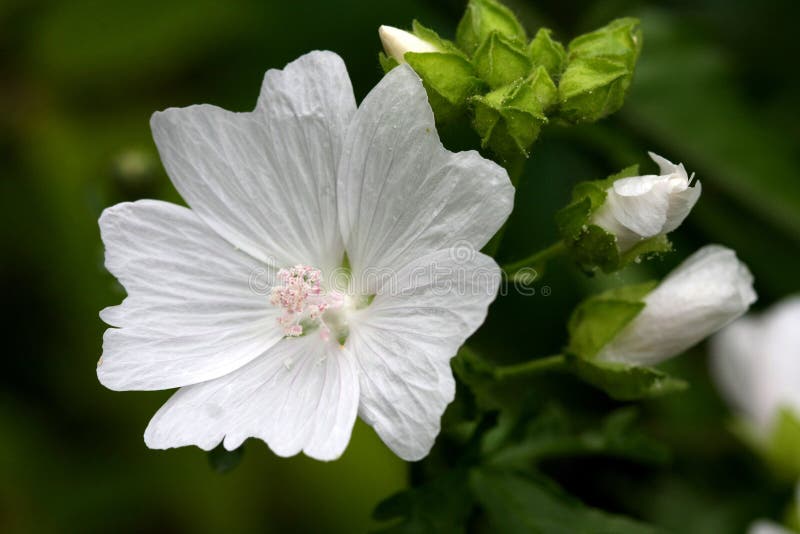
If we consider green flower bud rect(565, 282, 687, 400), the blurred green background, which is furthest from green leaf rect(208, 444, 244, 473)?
the blurred green background

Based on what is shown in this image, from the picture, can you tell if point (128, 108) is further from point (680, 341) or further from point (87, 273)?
point (680, 341)

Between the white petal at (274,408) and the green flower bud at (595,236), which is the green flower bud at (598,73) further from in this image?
the white petal at (274,408)

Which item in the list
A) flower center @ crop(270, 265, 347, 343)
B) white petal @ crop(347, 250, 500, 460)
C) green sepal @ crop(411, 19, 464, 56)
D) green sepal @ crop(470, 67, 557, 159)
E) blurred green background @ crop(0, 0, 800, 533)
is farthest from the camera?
blurred green background @ crop(0, 0, 800, 533)

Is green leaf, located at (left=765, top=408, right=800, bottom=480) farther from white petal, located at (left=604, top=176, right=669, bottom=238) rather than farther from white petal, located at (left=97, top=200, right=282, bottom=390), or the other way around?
white petal, located at (left=97, top=200, right=282, bottom=390)

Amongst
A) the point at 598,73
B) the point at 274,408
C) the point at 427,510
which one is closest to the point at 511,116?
the point at 598,73

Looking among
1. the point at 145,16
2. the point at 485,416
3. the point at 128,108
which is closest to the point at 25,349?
the point at 128,108

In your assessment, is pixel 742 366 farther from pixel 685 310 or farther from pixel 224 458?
pixel 224 458
